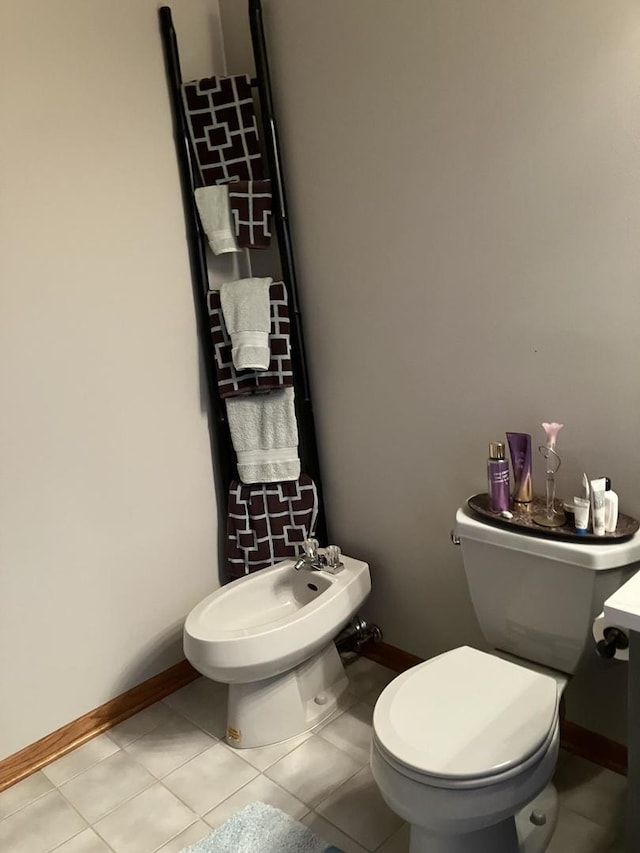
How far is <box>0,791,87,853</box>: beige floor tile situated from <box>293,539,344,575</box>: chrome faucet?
2.93ft

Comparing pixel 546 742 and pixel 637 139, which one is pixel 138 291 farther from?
pixel 546 742

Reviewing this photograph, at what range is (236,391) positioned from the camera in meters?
2.22

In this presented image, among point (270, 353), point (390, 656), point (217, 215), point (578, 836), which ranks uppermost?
point (217, 215)

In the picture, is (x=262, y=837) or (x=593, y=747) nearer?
(x=262, y=837)

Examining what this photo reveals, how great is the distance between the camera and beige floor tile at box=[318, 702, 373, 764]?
1.97m

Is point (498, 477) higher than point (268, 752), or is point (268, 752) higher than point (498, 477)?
point (498, 477)

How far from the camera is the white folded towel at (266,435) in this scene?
225 centimetres

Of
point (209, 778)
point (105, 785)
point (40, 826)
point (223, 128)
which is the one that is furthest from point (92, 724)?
point (223, 128)

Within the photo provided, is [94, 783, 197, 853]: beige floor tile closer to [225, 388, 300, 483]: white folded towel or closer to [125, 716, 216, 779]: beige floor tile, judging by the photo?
[125, 716, 216, 779]: beige floor tile

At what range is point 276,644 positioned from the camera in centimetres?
191

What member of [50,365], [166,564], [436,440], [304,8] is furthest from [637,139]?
[166,564]

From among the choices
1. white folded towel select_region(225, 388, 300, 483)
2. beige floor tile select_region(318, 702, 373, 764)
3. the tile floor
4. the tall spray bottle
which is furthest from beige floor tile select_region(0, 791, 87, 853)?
the tall spray bottle

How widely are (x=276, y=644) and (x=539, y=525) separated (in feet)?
2.55

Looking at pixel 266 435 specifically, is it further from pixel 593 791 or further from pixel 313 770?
pixel 593 791
